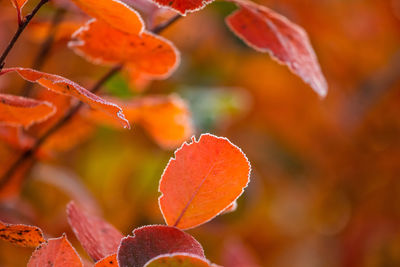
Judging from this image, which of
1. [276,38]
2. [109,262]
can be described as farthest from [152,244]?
[276,38]

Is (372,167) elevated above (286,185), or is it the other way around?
(372,167)

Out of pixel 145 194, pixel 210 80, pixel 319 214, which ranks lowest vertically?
pixel 319 214

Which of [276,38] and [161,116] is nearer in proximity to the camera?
[276,38]

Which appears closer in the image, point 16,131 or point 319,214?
point 16,131

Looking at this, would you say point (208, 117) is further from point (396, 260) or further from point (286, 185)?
point (286, 185)

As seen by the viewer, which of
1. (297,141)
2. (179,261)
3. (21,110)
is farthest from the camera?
(297,141)

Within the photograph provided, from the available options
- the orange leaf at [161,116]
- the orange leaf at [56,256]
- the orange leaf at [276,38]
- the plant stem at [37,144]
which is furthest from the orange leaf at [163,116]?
the orange leaf at [56,256]

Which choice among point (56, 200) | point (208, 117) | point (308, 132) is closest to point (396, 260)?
point (308, 132)

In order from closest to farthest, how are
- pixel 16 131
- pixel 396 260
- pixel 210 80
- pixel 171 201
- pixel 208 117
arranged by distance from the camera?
pixel 171 201 → pixel 16 131 → pixel 208 117 → pixel 396 260 → pixel 210 80

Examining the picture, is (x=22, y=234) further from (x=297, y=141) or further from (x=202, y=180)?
(x=297, y=141)
